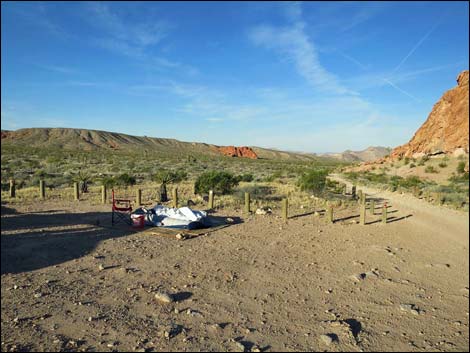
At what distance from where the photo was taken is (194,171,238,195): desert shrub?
55.9 feet

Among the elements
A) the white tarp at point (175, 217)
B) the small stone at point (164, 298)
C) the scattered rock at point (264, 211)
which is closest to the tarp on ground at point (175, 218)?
the white tarp at point (175, 217)

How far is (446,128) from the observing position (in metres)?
2.04

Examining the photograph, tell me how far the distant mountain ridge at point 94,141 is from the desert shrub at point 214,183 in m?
78.6

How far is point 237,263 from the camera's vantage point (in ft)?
24.0

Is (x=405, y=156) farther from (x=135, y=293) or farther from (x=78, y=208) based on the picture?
(x=78, y=208)

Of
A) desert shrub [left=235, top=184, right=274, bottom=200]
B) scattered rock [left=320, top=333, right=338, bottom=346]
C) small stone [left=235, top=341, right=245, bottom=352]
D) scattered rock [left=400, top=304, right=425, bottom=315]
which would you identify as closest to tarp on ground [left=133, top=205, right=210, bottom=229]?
desert shrub [left=235, top=184, right=274, bottom=200]

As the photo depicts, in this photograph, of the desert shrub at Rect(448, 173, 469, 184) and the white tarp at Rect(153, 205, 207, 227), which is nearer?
the desert shrub at Rect(448, 173, 469, 184)

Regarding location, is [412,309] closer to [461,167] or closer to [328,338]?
[328,338]

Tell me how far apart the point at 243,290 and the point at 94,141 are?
112 m

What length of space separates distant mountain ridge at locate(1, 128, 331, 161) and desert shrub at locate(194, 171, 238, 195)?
78.6 meters

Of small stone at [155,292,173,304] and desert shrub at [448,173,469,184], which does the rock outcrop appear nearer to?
desert shrub at [448,173,469,184]

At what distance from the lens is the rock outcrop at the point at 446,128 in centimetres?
189

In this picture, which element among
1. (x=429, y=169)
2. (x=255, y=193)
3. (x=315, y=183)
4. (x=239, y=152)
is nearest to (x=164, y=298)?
(x=429, y=169)

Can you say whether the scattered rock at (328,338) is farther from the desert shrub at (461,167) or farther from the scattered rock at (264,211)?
the scattered rock at (264,211)
